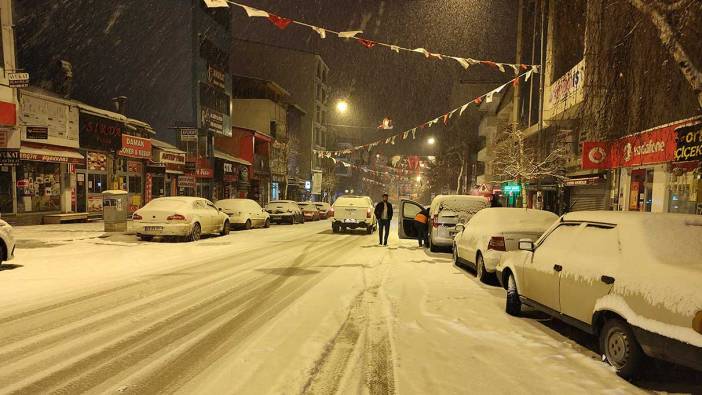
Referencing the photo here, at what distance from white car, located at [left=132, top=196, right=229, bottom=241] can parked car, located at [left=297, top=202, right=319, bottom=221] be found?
1579 cm

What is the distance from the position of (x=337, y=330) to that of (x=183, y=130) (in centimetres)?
2831

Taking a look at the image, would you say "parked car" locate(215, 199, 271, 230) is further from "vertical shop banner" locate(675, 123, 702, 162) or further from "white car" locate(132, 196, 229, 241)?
"vertical shop banner" locate(675, 123, 702, 162)

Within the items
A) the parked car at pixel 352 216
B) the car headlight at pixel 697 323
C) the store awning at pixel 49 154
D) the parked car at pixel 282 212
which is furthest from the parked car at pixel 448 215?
the store awning at pixel 49 154

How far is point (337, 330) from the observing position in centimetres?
517

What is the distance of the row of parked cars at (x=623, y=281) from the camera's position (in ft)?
11.2

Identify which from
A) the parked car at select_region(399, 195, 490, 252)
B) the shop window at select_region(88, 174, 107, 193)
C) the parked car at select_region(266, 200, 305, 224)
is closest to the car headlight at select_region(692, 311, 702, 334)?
the parked car at select_region(399, 195, 490, 252)

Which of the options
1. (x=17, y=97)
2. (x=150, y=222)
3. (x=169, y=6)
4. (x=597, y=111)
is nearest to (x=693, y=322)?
(x=597, y=111)

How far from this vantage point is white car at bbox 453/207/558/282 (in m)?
8.29

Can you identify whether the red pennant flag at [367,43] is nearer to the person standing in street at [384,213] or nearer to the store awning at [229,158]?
the person standing in street at [384,213]

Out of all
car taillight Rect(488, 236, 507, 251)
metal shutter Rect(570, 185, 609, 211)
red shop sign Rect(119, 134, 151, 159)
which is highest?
red shop sign Rect(119, 134, 151, 159)

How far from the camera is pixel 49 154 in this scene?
60.2 feet

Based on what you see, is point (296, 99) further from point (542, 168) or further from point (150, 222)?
point (150, 222)

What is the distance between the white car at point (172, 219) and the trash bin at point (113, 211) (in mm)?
2043

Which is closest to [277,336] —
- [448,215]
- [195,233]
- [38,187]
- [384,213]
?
[448,215]
